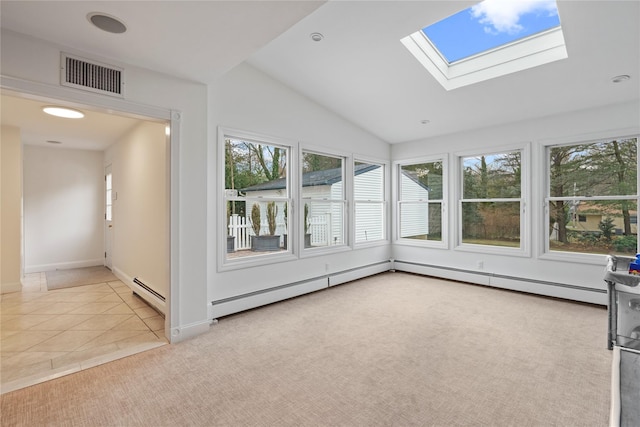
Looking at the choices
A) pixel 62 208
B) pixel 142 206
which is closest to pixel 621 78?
pixel 142 206

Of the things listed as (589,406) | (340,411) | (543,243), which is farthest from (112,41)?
(543,243)

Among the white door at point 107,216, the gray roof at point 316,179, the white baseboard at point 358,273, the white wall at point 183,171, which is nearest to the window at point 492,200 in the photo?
the white baseboard at point 358,273

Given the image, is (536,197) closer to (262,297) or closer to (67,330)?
(262,297)

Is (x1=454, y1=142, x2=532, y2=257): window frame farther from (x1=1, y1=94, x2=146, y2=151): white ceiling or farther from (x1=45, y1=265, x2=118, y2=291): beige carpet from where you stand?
(x1=45, y1=265, x2=118, y2=291): beige carpet

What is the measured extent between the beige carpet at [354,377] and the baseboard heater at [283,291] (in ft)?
0.50

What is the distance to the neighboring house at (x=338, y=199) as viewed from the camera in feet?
13.6

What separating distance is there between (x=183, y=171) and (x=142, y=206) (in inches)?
63.7

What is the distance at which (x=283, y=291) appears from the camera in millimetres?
4039

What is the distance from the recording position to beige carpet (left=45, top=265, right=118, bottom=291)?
480 centimetres

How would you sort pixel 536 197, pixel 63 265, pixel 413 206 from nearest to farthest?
1. pixel 536 197
2. pixel 413 206
3. pixel 63 265

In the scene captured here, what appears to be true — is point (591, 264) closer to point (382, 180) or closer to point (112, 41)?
point (382, 180)

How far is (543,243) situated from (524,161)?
1.17 metres

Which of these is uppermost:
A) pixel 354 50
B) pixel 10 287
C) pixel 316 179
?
pixel 354 50

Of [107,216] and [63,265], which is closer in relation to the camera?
[63,265]
